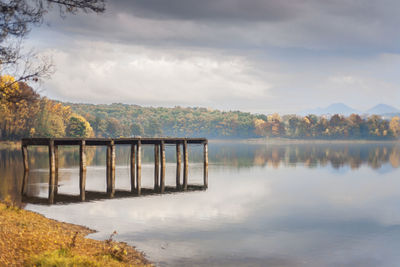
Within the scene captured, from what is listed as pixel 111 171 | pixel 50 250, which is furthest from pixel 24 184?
pixel 50 250

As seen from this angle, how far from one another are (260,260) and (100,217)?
39.7ft

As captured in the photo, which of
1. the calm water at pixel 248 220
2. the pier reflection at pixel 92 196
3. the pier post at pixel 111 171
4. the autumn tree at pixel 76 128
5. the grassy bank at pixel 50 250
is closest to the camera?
the grassy bank at pixel 50 250

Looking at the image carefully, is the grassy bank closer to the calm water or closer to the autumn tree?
the calm water

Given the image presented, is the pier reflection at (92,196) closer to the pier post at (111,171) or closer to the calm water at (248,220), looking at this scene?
the calm water at (248,220)

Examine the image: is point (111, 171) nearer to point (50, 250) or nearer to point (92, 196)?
point (92, 196)

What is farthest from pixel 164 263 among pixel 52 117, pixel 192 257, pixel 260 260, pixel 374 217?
pixel 52 117

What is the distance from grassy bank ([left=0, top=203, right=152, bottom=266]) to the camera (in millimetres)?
14594

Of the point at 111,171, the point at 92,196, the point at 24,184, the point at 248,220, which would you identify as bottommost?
the point at 248,220

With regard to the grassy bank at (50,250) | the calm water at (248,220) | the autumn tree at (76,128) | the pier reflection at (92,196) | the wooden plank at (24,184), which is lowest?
the calm water at (248,220)

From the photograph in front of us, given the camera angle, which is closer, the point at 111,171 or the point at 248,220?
the point at 248,220

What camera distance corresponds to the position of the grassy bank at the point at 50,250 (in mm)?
14594

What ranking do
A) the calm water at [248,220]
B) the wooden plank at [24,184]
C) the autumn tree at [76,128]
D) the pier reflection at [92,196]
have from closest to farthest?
the calm water at [248,220] → the pier reflection at [92,196] → the wooden plank at [24,184] → the autumn tree at [76,128]

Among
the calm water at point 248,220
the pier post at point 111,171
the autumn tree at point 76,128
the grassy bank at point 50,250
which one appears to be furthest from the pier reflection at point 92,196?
the autumn tree at point 76,128

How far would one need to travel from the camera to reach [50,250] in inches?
630
